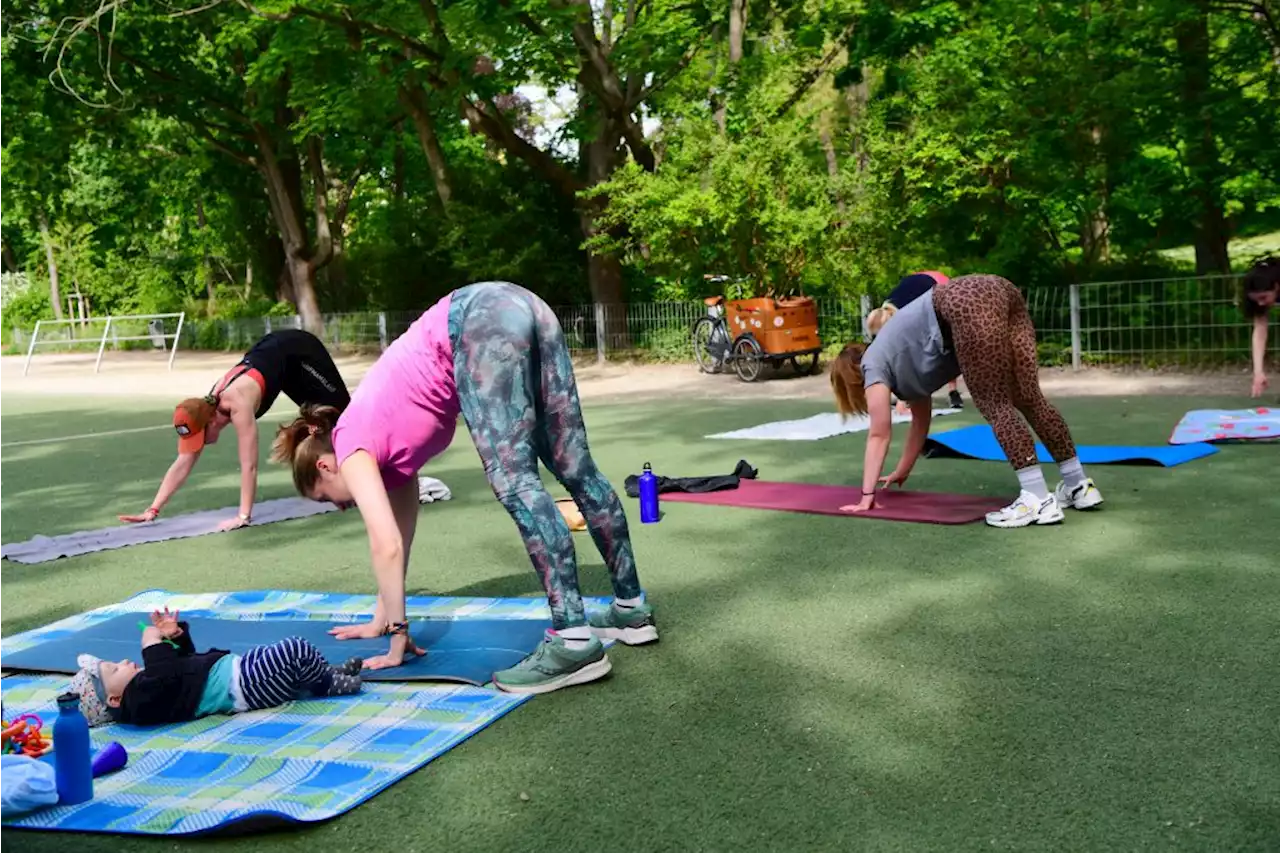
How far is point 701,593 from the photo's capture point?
5016 millimetres

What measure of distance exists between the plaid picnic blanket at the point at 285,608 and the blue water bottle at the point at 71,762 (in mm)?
1659

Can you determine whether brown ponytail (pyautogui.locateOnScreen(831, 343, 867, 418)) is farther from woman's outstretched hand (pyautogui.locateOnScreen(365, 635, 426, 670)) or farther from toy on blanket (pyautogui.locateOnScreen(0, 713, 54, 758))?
toy on blanket (pyautogui.locateOnScreen(0, 713, 54, 758))

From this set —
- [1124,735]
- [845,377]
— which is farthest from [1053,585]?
[845,377]

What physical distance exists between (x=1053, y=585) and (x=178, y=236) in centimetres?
4157

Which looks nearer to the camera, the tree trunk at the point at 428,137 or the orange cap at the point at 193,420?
the orange cap at the point at 193,420

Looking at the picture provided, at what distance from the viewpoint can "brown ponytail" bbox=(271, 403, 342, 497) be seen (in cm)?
400

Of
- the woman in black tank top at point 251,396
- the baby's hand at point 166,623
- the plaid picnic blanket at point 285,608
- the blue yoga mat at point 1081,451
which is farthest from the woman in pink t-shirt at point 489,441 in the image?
the blue yoga mat at point 1081,451

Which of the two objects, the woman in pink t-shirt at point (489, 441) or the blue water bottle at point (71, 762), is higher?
the woman in pink t-shirt at point (489, 441)

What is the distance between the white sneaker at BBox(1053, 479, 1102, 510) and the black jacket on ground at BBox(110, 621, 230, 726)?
414cm

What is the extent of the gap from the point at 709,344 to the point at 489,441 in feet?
46.1

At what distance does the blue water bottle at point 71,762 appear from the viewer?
3051 millimetres

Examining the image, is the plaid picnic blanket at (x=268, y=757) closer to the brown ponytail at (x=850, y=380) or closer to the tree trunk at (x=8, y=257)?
the brown ponytail at (x=850, y=380)

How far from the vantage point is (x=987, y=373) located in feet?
19.7

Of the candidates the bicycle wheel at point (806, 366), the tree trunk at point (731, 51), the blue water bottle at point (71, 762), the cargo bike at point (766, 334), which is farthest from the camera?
the tree trunk at point (731, 51)
